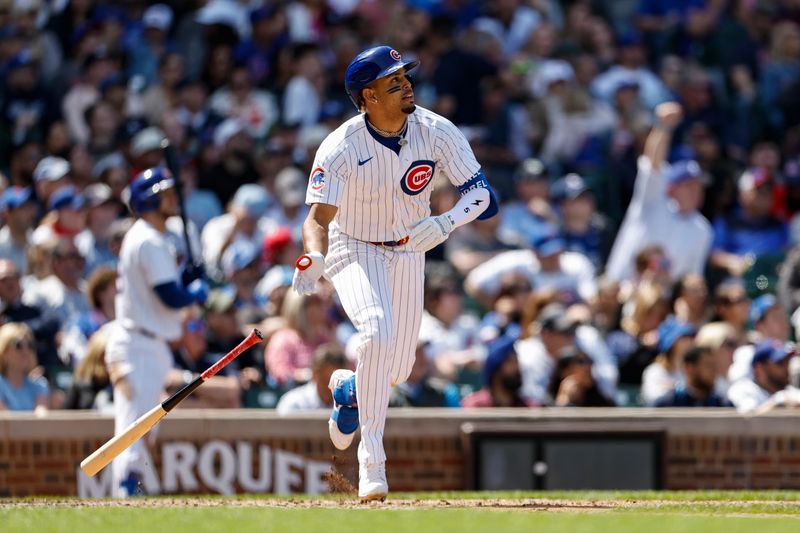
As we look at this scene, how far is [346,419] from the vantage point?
26.6ft

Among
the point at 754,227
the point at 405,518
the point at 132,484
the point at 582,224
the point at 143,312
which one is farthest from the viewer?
the point at 754,227

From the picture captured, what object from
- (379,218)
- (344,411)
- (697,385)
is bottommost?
(697,385)

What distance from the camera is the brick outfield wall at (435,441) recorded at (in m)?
11.0

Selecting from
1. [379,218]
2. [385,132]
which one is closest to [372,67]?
[385,132]

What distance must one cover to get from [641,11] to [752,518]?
11310 mm

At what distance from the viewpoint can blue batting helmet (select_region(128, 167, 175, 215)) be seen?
10.2 metres

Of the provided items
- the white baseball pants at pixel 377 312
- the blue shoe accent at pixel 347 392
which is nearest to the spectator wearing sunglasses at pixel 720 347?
the white baseball pants at pixel 377 312

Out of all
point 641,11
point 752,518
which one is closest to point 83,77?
point 641,11

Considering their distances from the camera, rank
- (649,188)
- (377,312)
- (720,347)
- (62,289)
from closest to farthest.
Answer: (377,312), (720,347), (62,289), (649,188)

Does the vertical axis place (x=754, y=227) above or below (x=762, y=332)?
above

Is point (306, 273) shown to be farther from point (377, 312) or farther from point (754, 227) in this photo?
point (754, 227)

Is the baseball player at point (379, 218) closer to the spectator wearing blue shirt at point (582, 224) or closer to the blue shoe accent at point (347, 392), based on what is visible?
the blue shoe accent at point (347, 392)

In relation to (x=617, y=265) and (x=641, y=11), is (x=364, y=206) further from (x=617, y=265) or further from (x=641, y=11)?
(x=641, y=11)

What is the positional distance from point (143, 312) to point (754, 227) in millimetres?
6715
